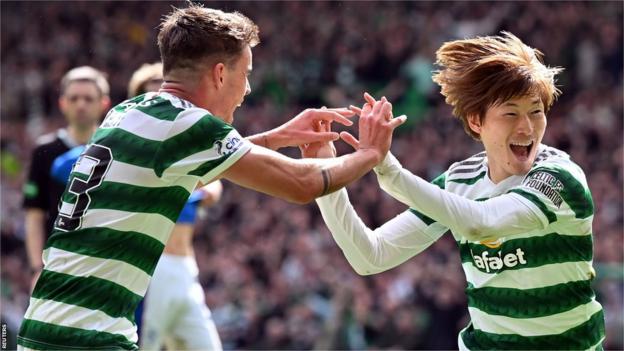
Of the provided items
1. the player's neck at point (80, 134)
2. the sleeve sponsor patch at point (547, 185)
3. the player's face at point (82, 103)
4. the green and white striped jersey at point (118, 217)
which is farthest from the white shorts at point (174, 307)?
the sleeve sponsor patch at point (547, 185)

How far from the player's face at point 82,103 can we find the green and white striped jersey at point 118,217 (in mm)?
3388

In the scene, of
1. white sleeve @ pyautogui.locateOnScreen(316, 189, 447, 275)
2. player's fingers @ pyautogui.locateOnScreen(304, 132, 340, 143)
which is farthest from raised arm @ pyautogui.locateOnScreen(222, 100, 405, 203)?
white sleeve @ pyautogui.locateOnScreen(316, 189, 447, 275)

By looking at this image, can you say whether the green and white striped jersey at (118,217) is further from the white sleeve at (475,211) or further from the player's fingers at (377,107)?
the white sleeve at (475,211)

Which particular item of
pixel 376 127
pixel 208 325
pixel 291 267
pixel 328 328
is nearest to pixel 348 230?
pixel 376 127

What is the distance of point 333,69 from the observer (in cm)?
1491

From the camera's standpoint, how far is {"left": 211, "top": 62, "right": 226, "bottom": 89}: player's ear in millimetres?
3770

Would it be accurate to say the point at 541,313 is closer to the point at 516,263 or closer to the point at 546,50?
the point at 516,263

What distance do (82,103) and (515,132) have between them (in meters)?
3.75

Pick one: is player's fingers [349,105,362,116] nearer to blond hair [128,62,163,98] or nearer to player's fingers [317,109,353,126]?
player's fingers [317,109,353,126]

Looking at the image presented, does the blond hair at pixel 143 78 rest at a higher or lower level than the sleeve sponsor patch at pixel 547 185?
higher

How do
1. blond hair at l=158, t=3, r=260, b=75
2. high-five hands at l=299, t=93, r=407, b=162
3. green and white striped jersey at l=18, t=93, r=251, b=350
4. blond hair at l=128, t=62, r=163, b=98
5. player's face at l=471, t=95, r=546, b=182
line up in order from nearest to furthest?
green and white striped jersey at l=18, t=93, r=251, b=350, blond hair at l=158, t=3, r=260, b=75, high-five hands at l=299, t=93, r=407, b=162, player's face at l=471, t=95, r=546, b=182, blond hair at l=128, t=62, r=163, b=98

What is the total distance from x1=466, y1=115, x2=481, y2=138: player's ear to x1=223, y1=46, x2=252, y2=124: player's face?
97 cm

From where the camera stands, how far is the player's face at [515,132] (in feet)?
13.2

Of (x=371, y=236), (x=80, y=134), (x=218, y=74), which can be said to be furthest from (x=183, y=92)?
(x=80, y=134)
